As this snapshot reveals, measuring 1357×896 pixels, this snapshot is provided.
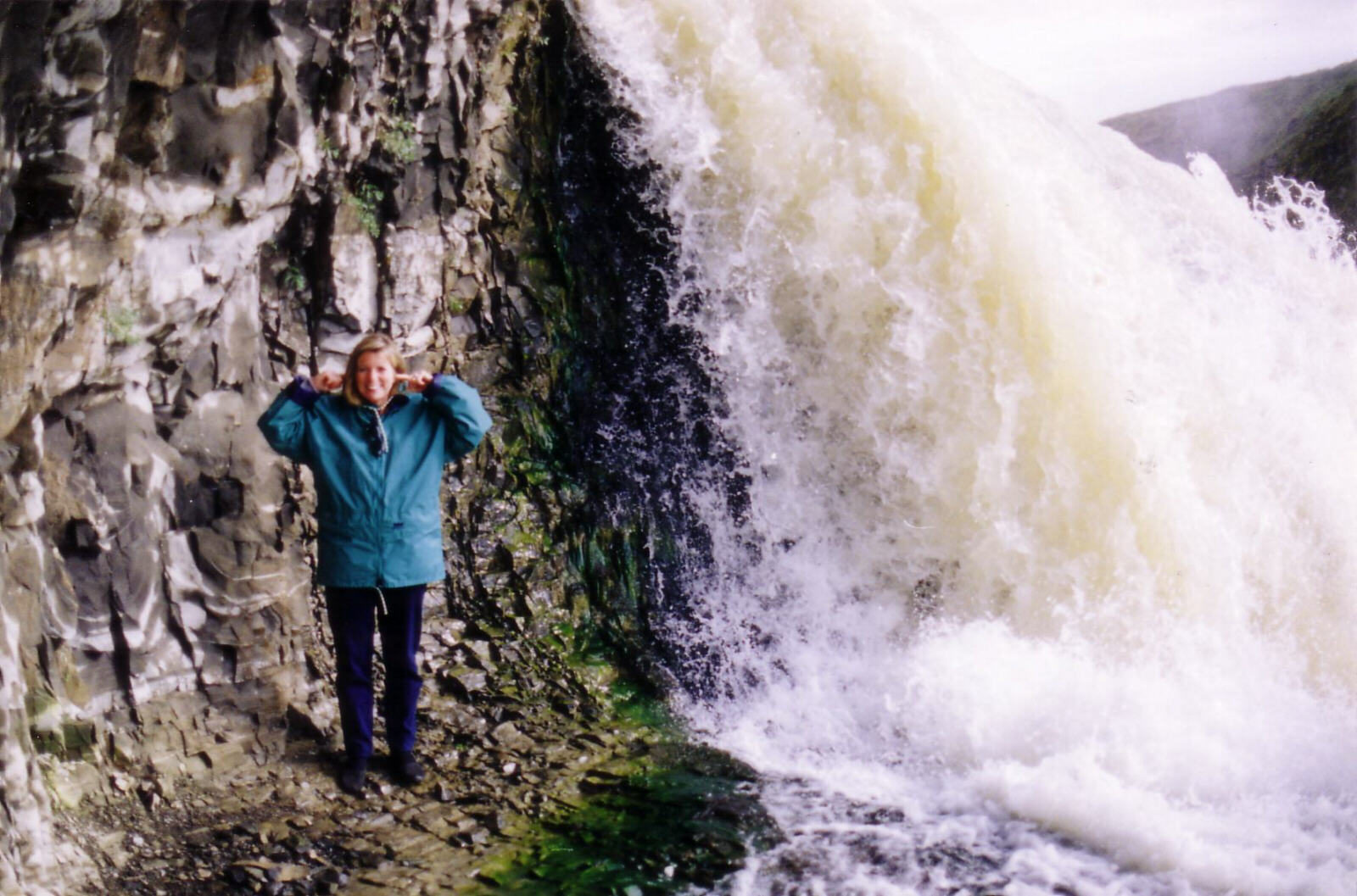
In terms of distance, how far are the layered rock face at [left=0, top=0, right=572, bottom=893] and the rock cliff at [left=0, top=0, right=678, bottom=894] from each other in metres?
0.01

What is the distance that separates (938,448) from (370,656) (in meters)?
3.18

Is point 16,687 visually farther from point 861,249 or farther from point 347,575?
point 861,249

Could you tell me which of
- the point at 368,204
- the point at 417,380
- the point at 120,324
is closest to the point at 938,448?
the point at 417,380

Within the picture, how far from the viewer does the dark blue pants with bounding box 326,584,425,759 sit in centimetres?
438

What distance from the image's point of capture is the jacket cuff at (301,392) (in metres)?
4.27

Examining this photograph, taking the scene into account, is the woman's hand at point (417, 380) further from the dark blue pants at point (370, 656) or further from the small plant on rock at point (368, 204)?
the small plant on rock at point (368, 204)

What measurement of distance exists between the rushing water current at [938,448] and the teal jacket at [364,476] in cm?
203

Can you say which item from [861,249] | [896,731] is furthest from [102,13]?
[896,731]

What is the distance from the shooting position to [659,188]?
6.16m

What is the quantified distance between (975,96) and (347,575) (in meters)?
4.85

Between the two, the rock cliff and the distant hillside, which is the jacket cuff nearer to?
the rock cliff

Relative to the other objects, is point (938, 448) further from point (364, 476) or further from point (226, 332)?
point (226, 332)

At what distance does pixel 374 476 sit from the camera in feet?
14.0

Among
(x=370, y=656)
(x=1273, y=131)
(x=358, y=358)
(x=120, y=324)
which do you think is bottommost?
(x=370, y=656)
